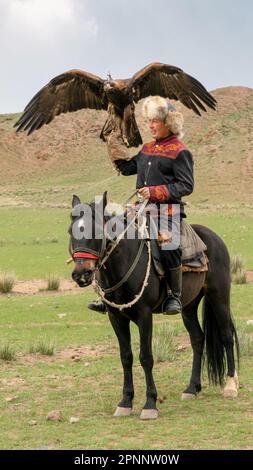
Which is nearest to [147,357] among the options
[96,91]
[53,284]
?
[96,91]

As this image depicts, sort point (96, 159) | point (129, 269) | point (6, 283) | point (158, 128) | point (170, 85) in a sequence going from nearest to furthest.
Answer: point (129, 269)
point (158, 128)
point (170, 85)
point (6, 283)
point (96, 159)

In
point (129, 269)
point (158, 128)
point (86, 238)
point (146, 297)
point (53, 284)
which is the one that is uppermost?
point (158, 128)

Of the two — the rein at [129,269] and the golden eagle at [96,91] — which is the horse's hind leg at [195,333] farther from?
the golden eagle at [96,91]

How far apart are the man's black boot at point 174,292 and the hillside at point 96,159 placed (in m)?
42.4

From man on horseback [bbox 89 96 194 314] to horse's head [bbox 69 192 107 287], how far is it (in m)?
0.84

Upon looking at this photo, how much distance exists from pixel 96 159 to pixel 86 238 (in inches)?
3577

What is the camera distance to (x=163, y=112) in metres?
7.63

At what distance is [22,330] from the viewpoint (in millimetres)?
13047

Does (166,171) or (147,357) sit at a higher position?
(166,171)

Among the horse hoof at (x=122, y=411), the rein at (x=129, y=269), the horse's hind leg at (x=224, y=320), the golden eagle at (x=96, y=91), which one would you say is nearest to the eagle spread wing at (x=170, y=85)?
the golden eagle at (x=96, y=91)

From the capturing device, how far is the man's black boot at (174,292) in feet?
25.1

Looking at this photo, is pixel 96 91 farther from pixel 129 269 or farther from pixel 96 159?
pixel 96 159

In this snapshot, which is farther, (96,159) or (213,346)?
(96,159)

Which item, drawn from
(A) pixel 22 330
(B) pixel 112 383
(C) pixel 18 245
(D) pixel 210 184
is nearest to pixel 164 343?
(B) pixel 112 383
